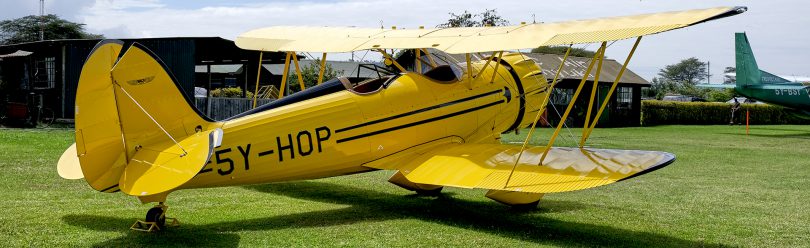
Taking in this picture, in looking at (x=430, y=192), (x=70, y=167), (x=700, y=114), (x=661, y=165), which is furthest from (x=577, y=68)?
(x=70, y=167)

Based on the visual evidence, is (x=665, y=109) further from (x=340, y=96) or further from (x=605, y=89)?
(x=340, y=96)

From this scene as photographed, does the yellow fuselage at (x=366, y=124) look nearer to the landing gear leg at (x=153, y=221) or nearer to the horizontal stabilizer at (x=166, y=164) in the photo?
the landing gear leg at (x=153, y=221)

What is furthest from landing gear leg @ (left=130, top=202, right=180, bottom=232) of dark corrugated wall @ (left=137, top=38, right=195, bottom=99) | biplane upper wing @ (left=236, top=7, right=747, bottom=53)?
dark corrugated wall @ (left=137, top=38, right=195, bottom=99)

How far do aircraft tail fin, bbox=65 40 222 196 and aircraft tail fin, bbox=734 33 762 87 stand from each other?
26879mm

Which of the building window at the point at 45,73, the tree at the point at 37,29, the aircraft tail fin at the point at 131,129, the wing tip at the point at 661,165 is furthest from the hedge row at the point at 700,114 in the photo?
the tree at the point at 37,29

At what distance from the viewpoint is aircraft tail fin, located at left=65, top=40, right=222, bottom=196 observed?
21.1 ft

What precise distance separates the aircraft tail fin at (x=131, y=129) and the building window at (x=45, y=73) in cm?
1920

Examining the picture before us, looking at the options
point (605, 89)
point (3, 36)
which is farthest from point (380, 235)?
point (3, 36)

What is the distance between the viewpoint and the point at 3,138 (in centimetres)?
1603

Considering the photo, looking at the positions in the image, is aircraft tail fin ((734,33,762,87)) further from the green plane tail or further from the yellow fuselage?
the yellow fuselage

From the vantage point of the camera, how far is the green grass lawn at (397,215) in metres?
7.05

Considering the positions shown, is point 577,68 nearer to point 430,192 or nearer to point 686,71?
point 430,192

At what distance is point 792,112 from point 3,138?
93.6 ft

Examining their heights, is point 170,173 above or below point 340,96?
below
